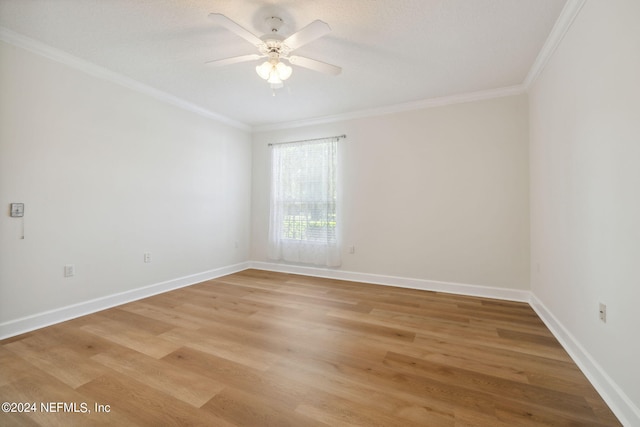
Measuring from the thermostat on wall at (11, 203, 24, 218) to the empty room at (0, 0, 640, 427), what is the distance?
0.03ft

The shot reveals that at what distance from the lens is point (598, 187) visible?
1609mm

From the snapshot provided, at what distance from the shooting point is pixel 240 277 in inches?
165

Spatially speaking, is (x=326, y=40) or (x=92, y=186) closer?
(x=326, y=40)

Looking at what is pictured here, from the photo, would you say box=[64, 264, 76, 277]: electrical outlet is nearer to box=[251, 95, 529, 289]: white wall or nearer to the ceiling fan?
the ceiling fan

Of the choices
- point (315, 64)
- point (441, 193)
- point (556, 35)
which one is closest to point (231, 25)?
point (315, 64)

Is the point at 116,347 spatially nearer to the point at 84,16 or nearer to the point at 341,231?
the point at 84,16

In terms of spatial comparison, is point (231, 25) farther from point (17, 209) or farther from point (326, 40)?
point (17, 209)

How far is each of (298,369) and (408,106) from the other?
341cm

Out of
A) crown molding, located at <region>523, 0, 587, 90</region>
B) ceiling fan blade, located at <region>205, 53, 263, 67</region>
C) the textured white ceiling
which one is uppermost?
the textured white ceiling

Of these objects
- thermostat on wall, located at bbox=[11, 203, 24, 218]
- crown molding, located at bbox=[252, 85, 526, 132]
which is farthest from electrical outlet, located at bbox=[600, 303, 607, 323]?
thermostat on wall, located at bbox=[11, 203, 24, 218]

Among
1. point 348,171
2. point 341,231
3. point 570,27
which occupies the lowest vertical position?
point 341,231

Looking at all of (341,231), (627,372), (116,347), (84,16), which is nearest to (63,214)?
(116,347)

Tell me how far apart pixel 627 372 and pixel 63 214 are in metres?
4.24

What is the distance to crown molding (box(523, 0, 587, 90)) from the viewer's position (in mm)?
1818
